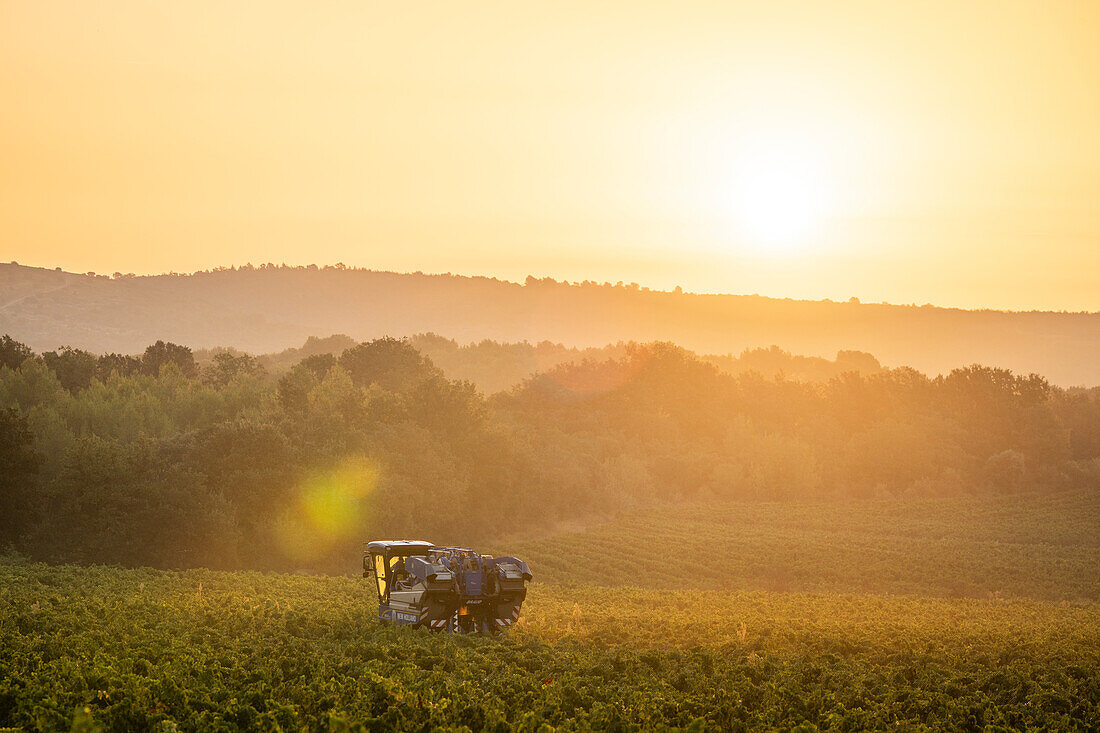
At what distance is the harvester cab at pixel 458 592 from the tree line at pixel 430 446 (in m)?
33.0

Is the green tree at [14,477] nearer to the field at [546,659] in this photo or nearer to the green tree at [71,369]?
the field at [546,659]

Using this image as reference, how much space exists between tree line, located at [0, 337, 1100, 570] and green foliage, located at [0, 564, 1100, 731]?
65.2 ft

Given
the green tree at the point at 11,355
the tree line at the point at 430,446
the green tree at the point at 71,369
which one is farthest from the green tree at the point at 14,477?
the green tree at the point at 71,369

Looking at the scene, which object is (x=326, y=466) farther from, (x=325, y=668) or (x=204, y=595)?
(x=325, y=668)

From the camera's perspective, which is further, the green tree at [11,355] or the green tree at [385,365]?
the green tree at [385,365]

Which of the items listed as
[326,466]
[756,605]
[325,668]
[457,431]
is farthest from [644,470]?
[325,668]

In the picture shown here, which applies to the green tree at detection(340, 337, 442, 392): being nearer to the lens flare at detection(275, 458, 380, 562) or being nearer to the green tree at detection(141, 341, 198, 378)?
the green tree at detection(141, 341, 198, 378)

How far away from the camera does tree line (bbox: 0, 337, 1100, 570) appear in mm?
60938

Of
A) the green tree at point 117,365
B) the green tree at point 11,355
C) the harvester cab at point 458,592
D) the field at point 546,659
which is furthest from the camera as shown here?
the green tree at point 117,365

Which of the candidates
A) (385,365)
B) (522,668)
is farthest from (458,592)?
(385,365)

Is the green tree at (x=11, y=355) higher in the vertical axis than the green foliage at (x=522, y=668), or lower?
higher

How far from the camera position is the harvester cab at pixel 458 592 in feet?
103

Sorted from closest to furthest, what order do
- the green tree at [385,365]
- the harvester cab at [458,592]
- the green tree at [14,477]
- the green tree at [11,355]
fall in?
the harvester cab at [458,592] → the green tree at [14,477] → the green tree at [11,355] → the green tree at [385,365]

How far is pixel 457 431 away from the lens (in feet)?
279
